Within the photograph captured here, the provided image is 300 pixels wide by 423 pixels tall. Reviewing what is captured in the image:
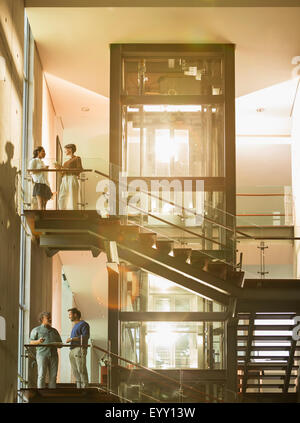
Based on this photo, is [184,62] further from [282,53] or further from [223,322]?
[223,322]

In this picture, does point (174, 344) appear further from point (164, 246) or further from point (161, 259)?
point (164, 246)

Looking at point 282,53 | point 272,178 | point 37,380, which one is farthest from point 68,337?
point 272,178

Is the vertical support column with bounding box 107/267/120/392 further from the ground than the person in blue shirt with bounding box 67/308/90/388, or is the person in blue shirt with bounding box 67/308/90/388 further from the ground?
the vertical support column with bounding box 107/267/120/392

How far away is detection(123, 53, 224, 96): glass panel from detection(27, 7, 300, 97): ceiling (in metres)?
0.45

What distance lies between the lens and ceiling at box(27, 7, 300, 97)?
17797 millimetres

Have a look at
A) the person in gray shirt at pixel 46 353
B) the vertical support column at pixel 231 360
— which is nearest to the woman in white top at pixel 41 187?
the person in gray shirt at pixel 46 353

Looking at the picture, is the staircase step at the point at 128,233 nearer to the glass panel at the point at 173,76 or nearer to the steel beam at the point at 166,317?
the steel beam at the point at 166,317

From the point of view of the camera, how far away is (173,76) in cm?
1941

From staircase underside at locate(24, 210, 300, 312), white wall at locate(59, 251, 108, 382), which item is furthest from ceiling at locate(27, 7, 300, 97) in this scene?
white wall at locate(59, 251, 108, 382)

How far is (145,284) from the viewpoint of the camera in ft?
61.4

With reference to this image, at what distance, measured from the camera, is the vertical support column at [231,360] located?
59.4 feet

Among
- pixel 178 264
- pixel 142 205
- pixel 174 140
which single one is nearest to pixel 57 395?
pixel 178 264

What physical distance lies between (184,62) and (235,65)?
1.55 m

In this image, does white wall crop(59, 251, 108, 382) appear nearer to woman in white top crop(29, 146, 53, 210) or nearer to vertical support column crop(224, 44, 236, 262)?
vertical support column crop(224, 44, 236, 262)
